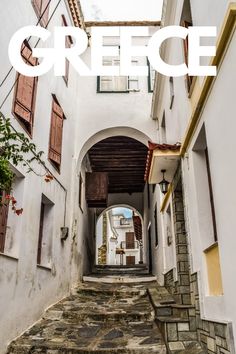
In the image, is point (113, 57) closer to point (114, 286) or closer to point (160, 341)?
point (114, 286)

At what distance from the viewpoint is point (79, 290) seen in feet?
29.8

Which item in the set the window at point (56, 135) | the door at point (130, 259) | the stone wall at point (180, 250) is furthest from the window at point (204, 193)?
the door at point (130, 259)

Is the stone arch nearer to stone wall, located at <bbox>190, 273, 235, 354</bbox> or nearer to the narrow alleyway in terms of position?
the narrow alleyway

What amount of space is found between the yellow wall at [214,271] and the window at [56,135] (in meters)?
4.48

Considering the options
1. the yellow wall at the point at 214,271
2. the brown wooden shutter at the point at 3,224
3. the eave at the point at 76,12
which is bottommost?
the yellow wall at the point at 214,271

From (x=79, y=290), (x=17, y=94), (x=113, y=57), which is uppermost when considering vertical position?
(x=113, y=57)

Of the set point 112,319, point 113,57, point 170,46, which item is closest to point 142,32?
point 113,57

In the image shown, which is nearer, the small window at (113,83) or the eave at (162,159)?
the eave at (162,159)

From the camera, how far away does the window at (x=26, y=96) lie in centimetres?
605

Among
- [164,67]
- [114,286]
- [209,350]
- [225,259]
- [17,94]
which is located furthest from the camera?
[114,286]

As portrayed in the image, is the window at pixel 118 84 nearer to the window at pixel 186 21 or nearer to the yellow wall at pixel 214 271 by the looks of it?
the window at pixel 186 21

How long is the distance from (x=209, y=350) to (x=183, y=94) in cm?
427

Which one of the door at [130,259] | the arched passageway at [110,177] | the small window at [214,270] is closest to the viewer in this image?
the small window at [214,270]

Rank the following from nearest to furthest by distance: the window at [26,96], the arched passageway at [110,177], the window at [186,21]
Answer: the window at [186,21] → the window at [26,96] → the arched passageway at [110,177]
